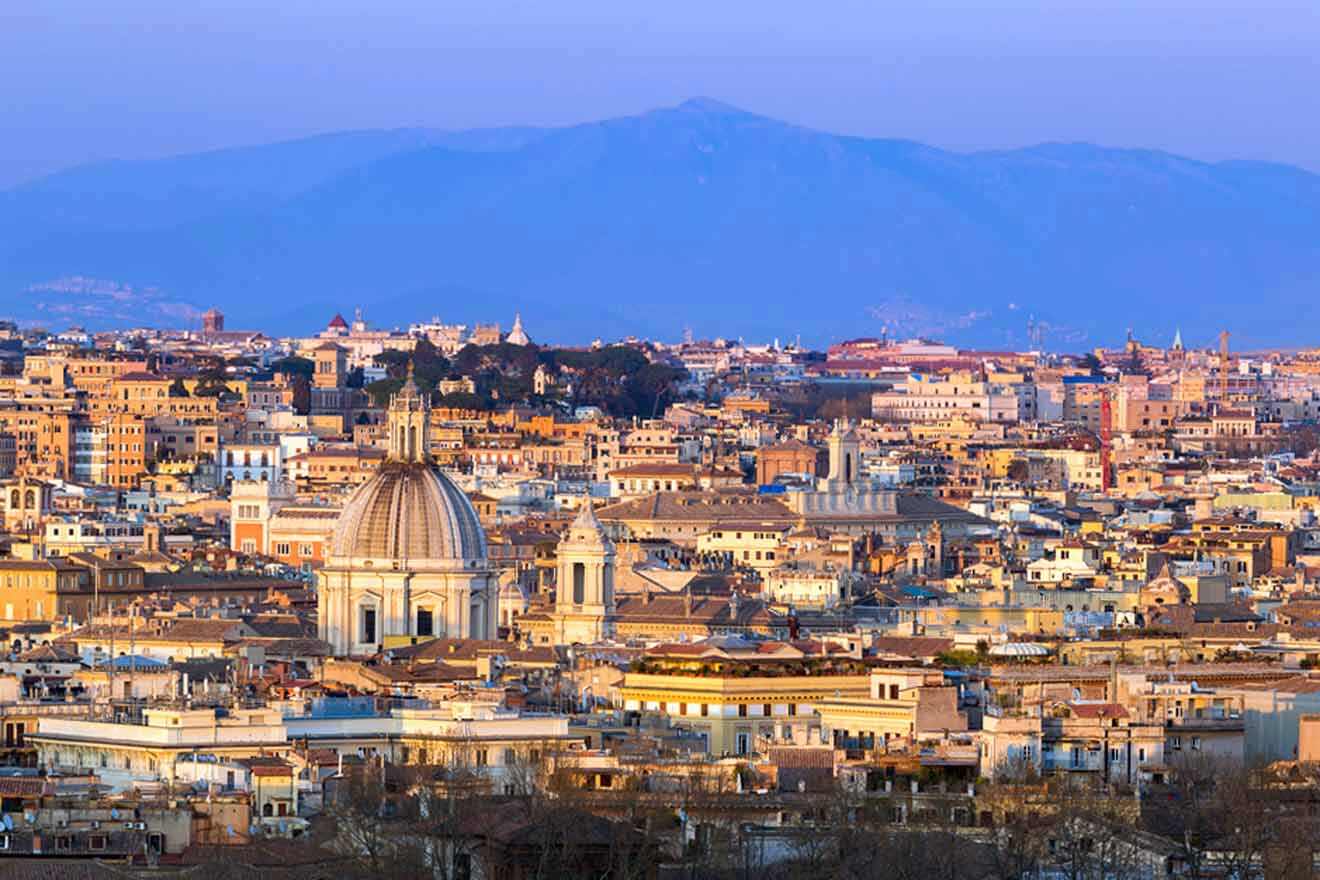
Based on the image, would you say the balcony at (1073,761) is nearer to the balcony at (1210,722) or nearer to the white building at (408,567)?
the balcony at (1210,722)

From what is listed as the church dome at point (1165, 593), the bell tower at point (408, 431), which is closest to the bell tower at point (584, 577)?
the bell tower at point (408, 431)

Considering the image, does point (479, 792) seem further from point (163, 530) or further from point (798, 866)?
point (163, 530)

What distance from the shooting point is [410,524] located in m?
71.5

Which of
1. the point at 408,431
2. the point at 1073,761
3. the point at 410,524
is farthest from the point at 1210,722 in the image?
the point at 408,431

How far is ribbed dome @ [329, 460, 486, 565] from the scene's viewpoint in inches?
2810

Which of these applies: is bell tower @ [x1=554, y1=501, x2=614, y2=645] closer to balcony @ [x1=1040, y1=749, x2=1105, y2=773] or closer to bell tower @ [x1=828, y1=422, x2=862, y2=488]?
balcony @ [x1=1040, y1=749, x2=1105, y2=773]

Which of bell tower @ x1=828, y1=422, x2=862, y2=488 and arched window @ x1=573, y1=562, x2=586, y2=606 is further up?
bell tower @ x1=828, y1=422, x2=862, y2=488

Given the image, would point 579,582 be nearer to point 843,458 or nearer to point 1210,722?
point 1210,722

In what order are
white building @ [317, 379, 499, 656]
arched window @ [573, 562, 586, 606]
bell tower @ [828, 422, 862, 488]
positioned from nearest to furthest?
white building @ [317, 379, 499, 656] < arched window @ [573, 562, 586, 606] < bell tower @ [828, 422, 862, 488]

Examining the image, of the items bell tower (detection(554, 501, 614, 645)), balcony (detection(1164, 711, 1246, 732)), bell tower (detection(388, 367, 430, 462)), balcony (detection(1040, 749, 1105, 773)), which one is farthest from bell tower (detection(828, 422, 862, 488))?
balcony (detection(1040, 749, 1105, 773))

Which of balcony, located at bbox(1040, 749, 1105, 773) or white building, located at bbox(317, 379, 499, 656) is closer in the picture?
balcony, located at bbox(1040, 749, 1105, 773)

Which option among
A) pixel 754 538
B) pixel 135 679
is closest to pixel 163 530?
pixel 754 538

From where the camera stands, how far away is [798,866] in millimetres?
34969

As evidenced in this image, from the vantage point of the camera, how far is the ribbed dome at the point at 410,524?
234ft
